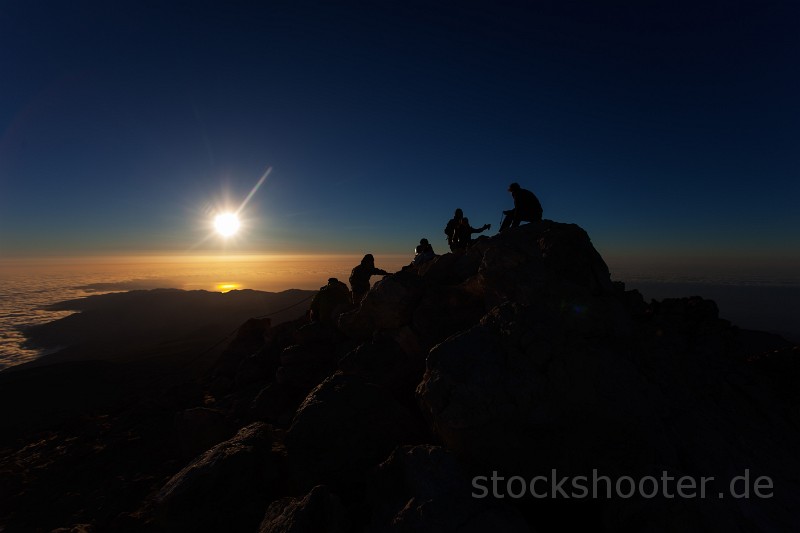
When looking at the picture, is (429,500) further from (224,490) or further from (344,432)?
(224,490)

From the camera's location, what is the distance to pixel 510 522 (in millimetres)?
3678

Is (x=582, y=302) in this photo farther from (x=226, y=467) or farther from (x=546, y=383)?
(x=226, y=467)

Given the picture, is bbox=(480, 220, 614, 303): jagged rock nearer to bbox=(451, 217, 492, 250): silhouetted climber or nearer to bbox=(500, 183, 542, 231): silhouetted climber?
bbox=(500, 183, 542, 231): silhouetted climber

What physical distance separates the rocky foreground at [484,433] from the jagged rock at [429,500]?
23 millimetres

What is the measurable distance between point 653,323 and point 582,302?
203 inches

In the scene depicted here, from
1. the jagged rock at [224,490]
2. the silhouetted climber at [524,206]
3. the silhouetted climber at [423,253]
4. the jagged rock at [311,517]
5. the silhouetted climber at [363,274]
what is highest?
the silhouetted climber at [524,206]

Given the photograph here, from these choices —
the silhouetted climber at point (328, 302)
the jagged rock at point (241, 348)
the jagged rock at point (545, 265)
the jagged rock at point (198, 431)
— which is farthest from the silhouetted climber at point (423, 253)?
the jagged rock at point (198, 431)

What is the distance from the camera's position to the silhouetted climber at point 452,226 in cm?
1675

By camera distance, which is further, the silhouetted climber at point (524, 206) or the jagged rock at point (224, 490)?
the silhouetted climber at point (524, 206)

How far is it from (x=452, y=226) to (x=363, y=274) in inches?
206

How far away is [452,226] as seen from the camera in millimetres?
17125

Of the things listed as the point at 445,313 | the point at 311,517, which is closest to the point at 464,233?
the point at 445,313

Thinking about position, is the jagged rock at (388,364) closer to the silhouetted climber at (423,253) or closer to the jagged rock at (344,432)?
the jagged rock at (344,432)

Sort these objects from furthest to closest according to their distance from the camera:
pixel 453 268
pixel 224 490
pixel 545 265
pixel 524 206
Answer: pixel 453 268 → pixel 524 206 → pixel 545 265 → pixel 224 490
